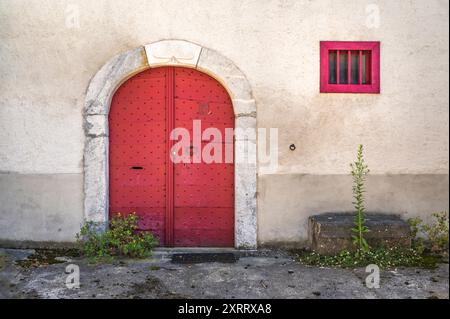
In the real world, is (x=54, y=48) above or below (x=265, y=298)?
above

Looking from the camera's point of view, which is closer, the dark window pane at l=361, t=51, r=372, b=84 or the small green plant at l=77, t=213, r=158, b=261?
the small green plant at l=77, t=213, r=158, b=261

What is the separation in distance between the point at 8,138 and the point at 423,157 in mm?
5187

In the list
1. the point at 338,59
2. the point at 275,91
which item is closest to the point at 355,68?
the point at 338,59

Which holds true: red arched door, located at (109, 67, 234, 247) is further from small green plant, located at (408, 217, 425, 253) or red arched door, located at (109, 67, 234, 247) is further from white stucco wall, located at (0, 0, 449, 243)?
small green plant, located at (408, 217, 425, 253)

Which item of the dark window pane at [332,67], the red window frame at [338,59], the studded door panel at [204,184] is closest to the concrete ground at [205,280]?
the studded door panel at [204,184]

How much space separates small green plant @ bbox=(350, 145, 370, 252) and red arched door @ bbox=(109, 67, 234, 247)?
1.52 m

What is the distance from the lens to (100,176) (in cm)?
498

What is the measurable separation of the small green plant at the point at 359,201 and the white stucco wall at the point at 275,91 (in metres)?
0.14

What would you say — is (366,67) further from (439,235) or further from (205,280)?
(205,280)

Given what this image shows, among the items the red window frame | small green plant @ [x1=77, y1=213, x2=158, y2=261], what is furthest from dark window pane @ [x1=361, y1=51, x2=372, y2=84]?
small green plant @ [x1=77, y1=213, x2=158, y2=261]

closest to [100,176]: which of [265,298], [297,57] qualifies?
[265,298]

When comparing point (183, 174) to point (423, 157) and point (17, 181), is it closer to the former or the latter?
point (17, 181)

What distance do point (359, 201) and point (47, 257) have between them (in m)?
3.68

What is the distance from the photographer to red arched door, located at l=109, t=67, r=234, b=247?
16.9ft
